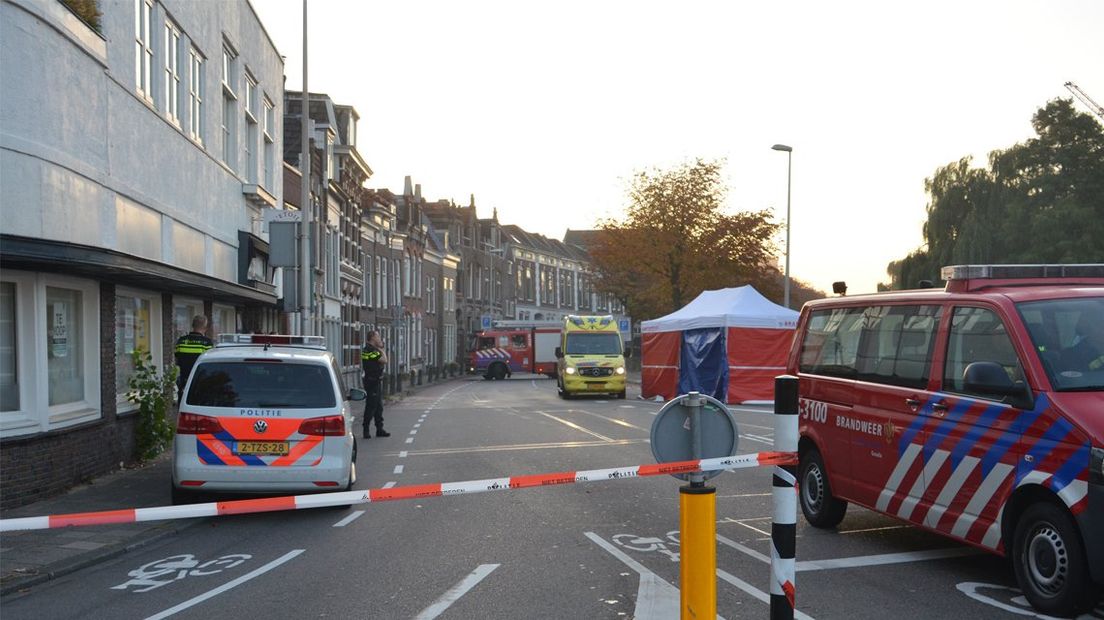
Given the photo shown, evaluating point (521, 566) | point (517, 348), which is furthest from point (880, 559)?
point (517, 348)

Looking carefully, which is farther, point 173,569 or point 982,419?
point 173,569

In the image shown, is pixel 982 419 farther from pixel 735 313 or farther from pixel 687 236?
pixel 687 236

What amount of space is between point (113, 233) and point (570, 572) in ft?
31.6

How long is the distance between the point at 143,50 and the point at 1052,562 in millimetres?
14858

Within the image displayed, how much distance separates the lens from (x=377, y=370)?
19.7 m

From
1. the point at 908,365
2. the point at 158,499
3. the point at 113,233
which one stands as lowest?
the point at 158,499

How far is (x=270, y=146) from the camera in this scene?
28625mm

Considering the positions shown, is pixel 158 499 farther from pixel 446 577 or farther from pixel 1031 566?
pixel 1031 566

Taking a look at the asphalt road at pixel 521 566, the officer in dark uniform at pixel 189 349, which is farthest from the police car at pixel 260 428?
the officer in dark uniform at pixel 189 349

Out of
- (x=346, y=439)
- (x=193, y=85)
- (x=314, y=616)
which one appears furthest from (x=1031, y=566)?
(x=193, y=85)

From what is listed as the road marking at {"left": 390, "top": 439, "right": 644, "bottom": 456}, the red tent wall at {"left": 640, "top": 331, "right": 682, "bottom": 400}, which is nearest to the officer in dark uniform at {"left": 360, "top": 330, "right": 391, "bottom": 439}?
the road marking at {"left": 390, "top": 439, "right": 644, "bottom": 456}

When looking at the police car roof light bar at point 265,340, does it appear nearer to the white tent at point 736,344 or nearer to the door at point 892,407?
the door at point 892,407

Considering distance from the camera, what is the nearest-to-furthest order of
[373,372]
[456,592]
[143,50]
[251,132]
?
[456,592]
[143,50]
[373,372]
[251,132]

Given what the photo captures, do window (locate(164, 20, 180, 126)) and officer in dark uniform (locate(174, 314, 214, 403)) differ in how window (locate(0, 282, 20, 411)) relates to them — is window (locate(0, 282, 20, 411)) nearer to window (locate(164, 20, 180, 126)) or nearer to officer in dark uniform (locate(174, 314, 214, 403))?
officer in dark uniform (locate(174, 314, 214, 403))
